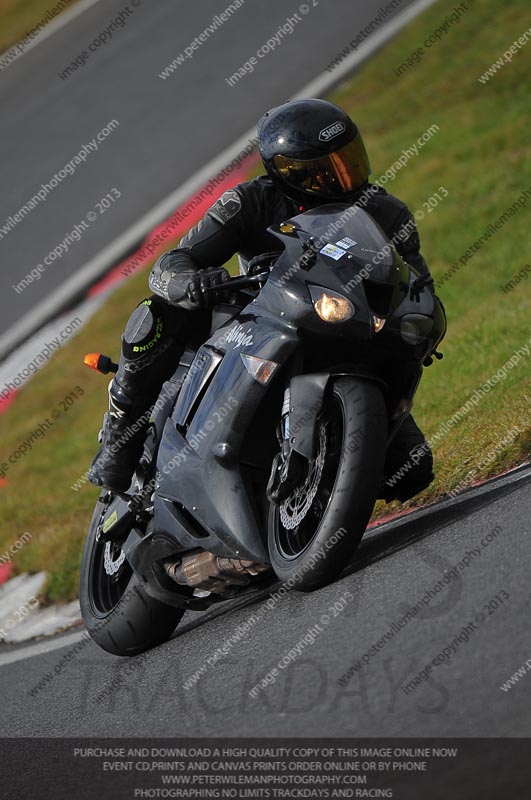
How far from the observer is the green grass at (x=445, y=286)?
23.7ft

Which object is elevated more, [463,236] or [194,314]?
[194,314]

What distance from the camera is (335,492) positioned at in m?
3.96

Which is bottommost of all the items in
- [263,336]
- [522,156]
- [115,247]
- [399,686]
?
[522,156]

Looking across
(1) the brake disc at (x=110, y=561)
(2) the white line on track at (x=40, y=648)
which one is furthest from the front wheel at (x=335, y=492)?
(2) the white line on track at (x=40, y=648)

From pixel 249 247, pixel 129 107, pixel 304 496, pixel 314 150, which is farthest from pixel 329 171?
pixel 129 107

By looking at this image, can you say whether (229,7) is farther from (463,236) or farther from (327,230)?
(327,230)

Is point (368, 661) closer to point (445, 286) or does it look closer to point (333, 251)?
point (333, 251)

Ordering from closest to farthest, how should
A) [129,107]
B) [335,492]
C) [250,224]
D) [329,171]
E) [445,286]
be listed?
1. [335,492]
2. [329,171]
3. [250,224]
4. [445,286]
5. [129,107]
